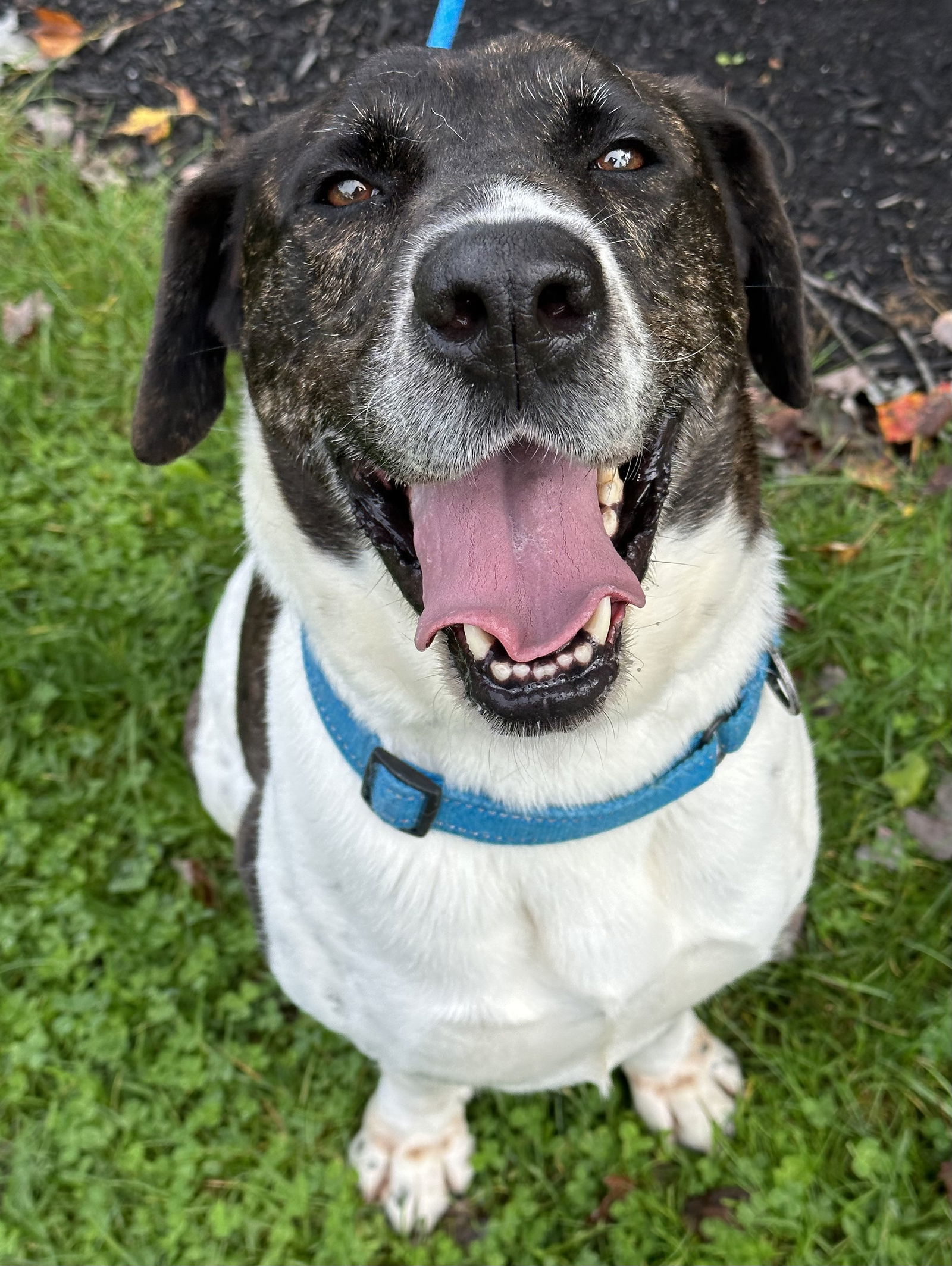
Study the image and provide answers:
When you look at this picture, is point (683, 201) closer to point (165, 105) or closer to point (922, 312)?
point (922, 312)

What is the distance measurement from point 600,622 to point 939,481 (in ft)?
8.02

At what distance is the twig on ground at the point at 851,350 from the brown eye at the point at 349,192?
245 cm

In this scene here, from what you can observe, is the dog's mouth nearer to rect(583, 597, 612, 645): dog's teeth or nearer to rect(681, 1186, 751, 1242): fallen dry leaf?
rect(583, 597, 612, 645): dog's teeth

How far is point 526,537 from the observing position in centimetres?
186

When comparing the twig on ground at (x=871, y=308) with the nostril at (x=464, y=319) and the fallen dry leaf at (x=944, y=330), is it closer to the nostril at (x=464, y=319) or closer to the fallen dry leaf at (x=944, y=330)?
the fallen dry leaf at (x=944, y=330)

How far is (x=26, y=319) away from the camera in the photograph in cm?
438

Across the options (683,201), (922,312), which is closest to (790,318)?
(683,201)

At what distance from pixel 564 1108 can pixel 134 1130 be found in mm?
1197

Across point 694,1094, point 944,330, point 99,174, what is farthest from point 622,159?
point 99,174

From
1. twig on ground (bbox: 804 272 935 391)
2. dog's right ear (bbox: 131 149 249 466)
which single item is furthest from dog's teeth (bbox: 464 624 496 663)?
twig on ground (bbox: 804 272 935 391)

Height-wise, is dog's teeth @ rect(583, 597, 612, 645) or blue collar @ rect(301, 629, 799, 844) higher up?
dog's teeth @ rect(583, 597, 612, 645)

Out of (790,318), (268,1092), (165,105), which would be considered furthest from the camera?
(165,105)

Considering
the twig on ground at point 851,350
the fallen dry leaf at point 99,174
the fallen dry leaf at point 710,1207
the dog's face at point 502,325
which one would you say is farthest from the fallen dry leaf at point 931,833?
the fallen dry leaf at point 99,174

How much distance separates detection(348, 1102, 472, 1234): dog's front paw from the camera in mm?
2998
